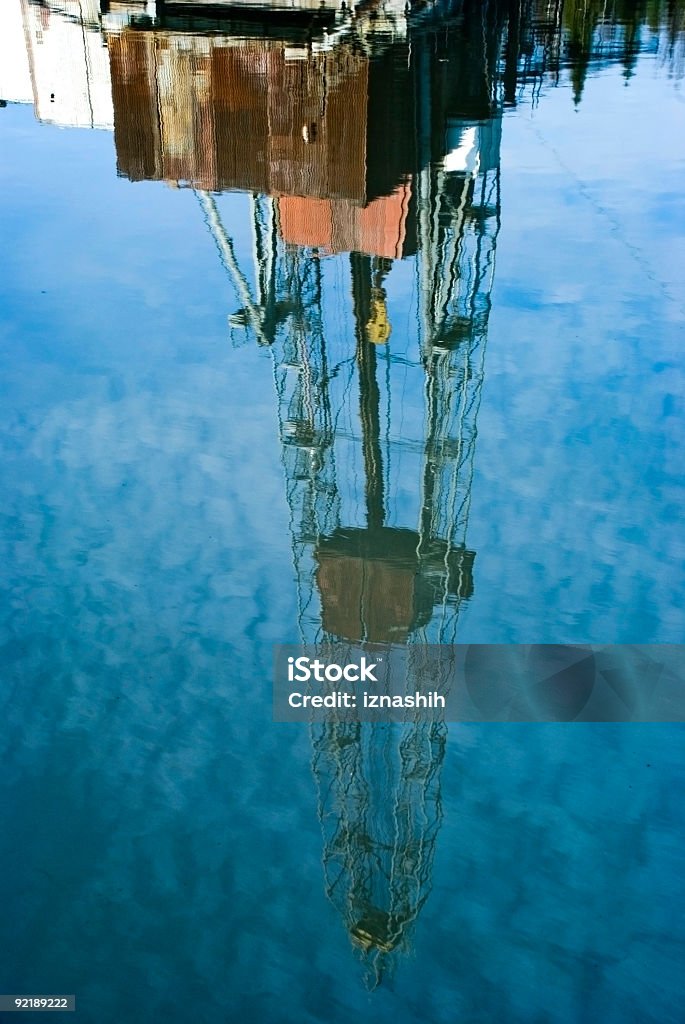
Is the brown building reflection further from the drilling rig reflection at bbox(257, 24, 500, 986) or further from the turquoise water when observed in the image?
the drilling rig reflection at bbox(257, 24, 500, 986)

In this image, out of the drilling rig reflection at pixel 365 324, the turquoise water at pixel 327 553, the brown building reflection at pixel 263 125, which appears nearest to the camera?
the turquoise water at pixel 327 553

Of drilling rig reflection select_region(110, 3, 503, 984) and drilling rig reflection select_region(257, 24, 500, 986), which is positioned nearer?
drilling rig reflection select_region(257, 24, 500, 986)

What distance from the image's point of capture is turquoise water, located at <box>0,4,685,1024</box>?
22.5ft

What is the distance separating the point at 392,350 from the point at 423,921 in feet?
28.1

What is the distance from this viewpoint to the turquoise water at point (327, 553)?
6844 mm

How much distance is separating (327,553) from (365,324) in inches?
196

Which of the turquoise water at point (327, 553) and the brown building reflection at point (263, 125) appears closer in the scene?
the turquoise water at point (327, 553)

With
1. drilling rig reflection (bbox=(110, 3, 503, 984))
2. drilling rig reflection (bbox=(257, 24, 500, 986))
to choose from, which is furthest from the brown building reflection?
drilling rig reflection (bbox=(257, 24, 500, 986))

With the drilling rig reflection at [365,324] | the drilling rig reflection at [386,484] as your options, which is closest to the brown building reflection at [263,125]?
the drilling rig reflection at [365,324]

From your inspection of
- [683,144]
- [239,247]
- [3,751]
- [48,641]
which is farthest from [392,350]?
[683,144]

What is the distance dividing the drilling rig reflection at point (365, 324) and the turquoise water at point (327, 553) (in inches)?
2.2

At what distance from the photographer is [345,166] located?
17969 mm

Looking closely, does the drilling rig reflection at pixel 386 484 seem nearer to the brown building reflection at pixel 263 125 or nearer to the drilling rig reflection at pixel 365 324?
the drilling rig reflection at pixel 365 324

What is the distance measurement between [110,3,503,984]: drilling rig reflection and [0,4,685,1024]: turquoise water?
6 centimetres
